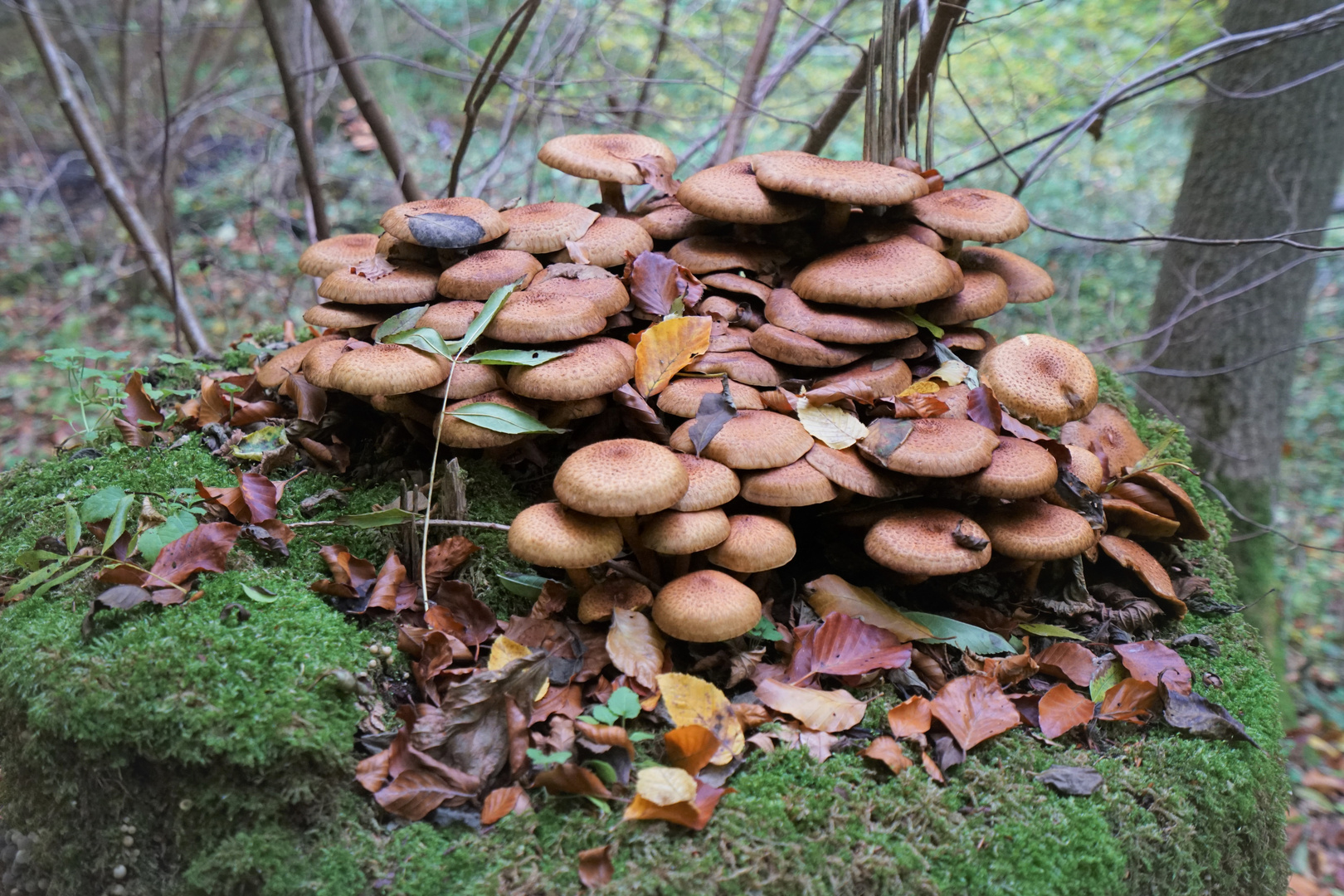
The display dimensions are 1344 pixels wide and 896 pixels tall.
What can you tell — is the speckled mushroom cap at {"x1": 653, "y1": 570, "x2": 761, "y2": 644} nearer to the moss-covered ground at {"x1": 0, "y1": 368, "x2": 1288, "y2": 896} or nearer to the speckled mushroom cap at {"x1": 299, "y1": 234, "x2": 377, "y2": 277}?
the moss-covered ground at {"x1": 0, "y1": 368, "x2": 1288, "y2": 896}

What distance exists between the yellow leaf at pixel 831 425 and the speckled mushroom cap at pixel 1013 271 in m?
1.32

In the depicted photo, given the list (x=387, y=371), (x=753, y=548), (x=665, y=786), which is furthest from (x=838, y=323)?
(x=665, y=786)

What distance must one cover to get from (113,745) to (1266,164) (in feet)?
27.3

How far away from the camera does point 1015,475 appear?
2832mm

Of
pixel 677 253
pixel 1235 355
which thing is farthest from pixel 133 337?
pixel 1235 355

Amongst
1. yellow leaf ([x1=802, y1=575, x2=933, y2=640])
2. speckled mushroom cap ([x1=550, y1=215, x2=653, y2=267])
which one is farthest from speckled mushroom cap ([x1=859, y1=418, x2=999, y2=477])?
speckled mushroom cap ([x1=550, y1=215, x2=653, y2=267])

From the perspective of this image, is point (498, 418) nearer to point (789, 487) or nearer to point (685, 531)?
point (685, 531)

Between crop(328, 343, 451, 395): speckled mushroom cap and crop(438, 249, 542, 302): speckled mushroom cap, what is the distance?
0.39 m

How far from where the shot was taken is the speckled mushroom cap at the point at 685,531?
2629 millimetres

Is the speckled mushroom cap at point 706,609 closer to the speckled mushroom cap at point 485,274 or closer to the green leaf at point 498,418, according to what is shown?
the green leaf at point 498,418

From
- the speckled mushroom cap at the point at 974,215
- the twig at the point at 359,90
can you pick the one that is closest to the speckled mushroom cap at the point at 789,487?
the speckled mushroom cap at the point at 974,215

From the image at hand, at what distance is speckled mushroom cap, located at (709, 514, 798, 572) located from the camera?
2.71 meters

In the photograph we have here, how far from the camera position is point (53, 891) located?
2.53 meters

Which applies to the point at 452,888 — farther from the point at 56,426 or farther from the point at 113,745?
the point at 56,426
